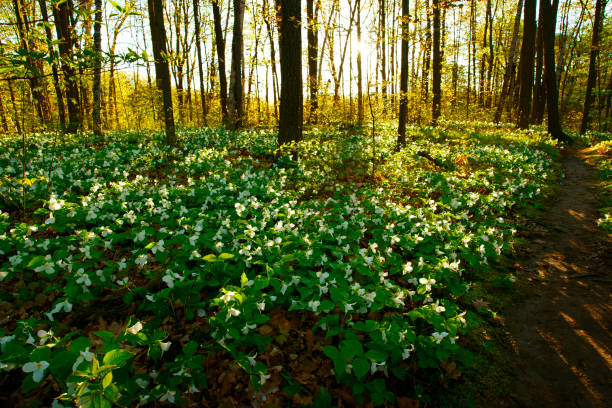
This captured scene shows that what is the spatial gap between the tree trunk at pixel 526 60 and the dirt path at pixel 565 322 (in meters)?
12.9

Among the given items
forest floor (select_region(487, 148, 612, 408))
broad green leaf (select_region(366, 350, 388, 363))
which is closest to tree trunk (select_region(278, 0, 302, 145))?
forest floor (select_region(487, 148, 612, 408))

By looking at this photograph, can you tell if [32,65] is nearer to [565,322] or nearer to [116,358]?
[116,358]

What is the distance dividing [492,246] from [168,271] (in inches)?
164

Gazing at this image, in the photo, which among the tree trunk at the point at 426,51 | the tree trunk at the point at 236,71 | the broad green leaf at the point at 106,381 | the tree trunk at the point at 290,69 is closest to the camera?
the broad green leaf at the point at 106,381

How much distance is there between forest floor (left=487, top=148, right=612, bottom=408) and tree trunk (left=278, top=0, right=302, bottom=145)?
20.6ft

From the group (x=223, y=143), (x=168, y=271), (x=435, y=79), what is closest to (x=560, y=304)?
(x=168, y=271)

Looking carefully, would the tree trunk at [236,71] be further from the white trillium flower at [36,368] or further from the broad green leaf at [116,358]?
the broad green leaf at [116,358]

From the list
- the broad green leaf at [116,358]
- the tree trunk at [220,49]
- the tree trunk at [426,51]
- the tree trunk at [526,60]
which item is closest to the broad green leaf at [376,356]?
the broad green leaf at [116,358]

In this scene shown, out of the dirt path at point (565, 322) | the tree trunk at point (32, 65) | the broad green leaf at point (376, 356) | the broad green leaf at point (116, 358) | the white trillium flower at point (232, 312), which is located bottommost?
the dirt path at point (565, 322)

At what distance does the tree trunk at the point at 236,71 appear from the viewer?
484 inches

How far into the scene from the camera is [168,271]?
2785mm

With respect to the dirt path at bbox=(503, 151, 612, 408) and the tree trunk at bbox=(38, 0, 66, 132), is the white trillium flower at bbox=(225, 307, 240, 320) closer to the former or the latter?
the dirt path at bbox=(503, 151, 612, 408)

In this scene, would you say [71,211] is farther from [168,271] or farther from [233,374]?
[233,374]

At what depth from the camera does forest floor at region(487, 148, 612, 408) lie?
248cm
